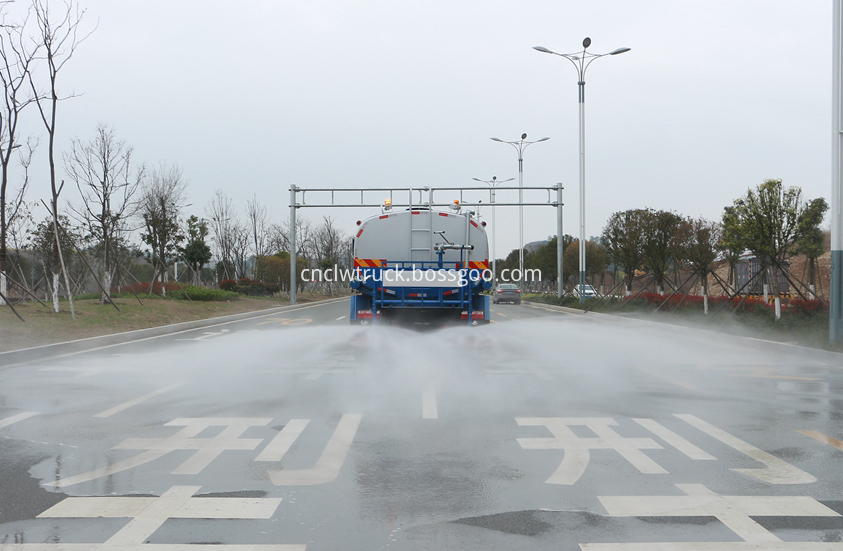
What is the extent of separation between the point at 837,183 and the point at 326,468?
43.0 feet

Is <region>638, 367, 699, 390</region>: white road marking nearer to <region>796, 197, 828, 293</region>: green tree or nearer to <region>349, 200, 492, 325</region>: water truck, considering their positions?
<region>349, 200, 492, 325</region>: water truck

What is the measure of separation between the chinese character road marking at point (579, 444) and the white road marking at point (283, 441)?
1.99 metres

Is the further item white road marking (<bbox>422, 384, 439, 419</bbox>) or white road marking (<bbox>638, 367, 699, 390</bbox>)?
white road marking (<bbox>638, 367, 699, 390</bbox>)

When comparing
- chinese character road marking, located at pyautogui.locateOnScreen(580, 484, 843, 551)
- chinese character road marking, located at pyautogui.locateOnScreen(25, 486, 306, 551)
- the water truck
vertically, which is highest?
the water truck

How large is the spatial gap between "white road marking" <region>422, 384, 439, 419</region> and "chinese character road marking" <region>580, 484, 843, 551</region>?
303 centimetres

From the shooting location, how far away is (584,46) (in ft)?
114

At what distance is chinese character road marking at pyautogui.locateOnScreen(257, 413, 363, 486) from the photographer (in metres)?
5.21

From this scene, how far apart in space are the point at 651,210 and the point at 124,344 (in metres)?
38.6

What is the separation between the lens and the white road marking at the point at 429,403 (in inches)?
300

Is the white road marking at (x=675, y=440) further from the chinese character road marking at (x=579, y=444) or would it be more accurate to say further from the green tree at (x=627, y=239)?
the green tree at (x=627, y=239)

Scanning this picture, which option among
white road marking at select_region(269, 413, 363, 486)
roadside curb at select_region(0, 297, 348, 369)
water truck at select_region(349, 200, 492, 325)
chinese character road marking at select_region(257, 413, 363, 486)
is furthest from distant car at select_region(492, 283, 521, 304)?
white road marking at select_region(269, 413, 363, 486)

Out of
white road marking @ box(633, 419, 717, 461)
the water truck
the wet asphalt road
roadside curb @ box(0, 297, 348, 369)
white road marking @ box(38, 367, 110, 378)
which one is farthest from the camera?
the water truck

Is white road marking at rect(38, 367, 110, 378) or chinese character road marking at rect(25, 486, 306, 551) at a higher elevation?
chinese character road marking at rect(25, 486, 306, 551)

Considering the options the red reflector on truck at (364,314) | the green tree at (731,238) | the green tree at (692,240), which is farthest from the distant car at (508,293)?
the red reflector on truck at (364,314)
